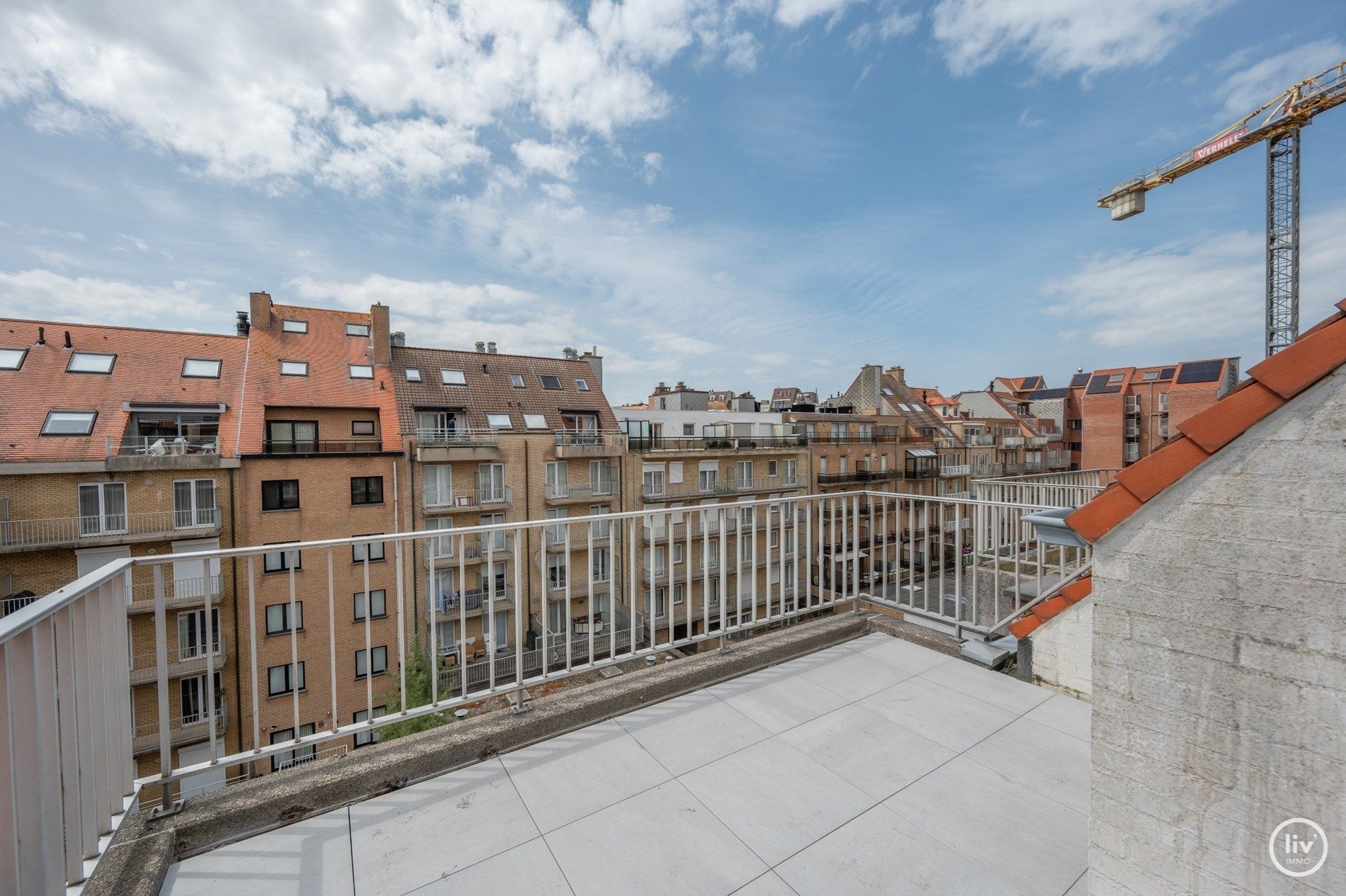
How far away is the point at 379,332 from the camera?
16.7 meters

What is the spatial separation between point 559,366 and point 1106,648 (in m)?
20.1

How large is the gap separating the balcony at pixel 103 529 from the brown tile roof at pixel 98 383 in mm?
1471

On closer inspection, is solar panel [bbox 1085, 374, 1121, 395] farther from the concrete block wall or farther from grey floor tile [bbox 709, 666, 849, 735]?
the concrete block wall

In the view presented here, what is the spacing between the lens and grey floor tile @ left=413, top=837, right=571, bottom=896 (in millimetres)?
1438

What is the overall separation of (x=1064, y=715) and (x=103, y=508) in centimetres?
1776

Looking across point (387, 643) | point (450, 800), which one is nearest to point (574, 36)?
point (450, 800)

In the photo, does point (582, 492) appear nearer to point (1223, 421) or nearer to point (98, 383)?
point (98, 383)

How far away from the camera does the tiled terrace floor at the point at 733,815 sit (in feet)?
4.85

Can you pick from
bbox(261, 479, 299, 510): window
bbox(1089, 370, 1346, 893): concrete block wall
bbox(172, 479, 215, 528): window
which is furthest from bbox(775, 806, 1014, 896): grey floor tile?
bbox(172, 479, 215, 528): window

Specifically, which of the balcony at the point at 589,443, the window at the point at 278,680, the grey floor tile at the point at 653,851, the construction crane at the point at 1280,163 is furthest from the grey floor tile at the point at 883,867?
the construction crane at the point at 1280,163

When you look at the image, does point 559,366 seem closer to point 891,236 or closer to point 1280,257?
point 891,236

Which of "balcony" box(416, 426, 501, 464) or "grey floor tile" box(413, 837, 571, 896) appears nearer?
"grey floor tile" box(413, 837, 571, 896)

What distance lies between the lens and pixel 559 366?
65.9 ft

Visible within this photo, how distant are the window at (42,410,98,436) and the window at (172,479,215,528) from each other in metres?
2.57
